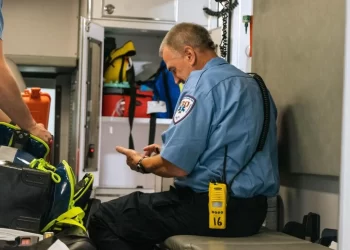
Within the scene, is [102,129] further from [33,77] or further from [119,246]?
[119,246]

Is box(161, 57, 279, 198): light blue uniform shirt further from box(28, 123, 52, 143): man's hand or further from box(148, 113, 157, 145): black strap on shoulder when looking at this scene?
box(148, 113, 157, 145): black strap on shoulder

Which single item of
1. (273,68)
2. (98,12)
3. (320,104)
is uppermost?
(98,12)

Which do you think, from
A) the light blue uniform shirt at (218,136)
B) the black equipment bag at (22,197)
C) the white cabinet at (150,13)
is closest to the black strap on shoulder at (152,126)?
the white cabinet at (150,13)

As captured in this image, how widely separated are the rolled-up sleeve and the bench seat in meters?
0.28

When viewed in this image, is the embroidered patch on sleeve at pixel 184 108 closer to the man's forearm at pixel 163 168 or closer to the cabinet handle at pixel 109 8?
the man's forearm at pixel 163 168

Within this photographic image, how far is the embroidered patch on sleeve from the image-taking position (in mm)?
2166

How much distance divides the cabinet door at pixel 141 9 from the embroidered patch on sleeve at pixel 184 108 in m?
2.68

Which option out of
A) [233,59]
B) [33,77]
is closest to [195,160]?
[233,59]

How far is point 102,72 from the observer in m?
4.57

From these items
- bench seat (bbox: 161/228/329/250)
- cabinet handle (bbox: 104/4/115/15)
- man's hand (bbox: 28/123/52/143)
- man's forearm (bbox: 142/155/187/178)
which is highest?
cabinet handle (bbox: 104/4/115/15)

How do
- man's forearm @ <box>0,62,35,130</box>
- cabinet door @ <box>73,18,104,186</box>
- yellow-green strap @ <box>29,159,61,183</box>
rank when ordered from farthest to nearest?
cabinet door @ <box>73,18,104,186</box>, man's forearm @ <box>0,62,35,130</box>, yellow-green strap @ <box>29,159,61,183</box>

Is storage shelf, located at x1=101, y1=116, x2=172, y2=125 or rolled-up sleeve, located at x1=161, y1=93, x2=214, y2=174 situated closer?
rolled-up sleeve, located at x1=161, y1=93, x2=214, y2=174

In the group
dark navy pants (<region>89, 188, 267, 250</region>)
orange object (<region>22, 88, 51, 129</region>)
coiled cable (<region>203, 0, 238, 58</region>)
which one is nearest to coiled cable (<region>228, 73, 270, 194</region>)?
dark navy pants (<region>89, 188, 267, 250</region>)

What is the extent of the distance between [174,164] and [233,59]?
7.33ft
